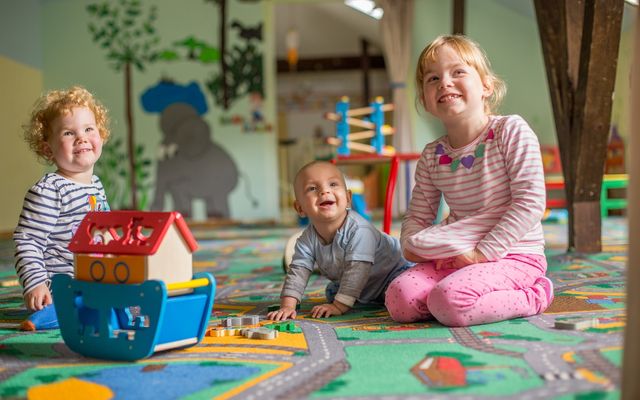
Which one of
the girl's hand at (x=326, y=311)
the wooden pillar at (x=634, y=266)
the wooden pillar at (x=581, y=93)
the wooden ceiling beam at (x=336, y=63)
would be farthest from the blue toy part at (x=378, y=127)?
the wooden ceiling beam at (x=336, y=63)

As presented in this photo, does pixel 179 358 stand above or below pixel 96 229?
below

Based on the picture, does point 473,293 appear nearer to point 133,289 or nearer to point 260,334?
point 260,334

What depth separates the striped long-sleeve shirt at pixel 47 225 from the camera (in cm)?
178

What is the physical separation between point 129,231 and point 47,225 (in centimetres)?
52

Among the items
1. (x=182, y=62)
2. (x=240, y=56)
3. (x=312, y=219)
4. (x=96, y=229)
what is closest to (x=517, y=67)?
(x=240, y=56)

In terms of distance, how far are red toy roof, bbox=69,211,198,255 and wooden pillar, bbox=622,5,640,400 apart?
758mm

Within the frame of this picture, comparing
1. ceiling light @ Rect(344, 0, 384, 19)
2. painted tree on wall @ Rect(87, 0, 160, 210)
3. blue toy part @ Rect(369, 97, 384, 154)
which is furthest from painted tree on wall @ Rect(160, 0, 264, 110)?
blue toy part @ Rect(369, 97, 384, 154)

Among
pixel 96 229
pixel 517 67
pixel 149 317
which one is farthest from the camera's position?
pixel 517 67

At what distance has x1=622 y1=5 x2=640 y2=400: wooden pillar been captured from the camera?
90cm

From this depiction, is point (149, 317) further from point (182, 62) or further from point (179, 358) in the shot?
point (182, 62)

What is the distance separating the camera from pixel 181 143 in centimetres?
696

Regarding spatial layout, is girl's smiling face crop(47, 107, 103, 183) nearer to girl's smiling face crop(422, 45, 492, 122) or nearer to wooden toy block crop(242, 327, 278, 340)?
wooden toy block crop(242, 327, 278, 340)

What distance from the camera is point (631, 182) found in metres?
0.94

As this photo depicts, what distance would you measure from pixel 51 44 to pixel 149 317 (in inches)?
249
